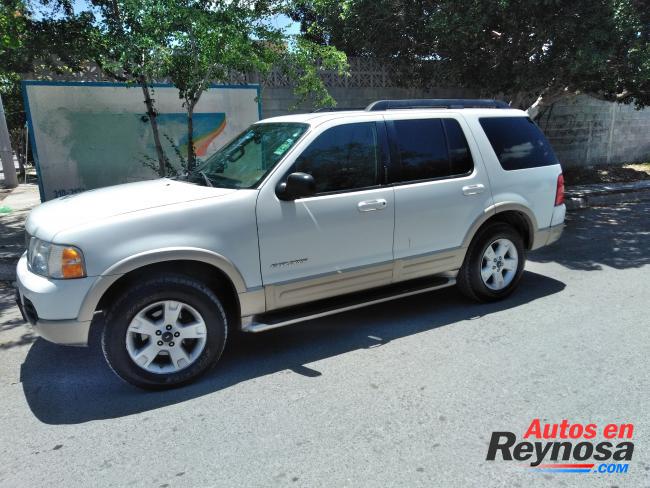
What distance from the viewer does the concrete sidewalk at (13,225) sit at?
6.23 meters

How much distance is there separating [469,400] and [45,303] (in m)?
2.80

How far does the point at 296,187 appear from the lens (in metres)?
3.59

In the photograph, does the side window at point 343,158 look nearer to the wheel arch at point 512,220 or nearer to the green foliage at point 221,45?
the wheel arch at point 512,220

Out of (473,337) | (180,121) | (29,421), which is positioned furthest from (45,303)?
(180,121)

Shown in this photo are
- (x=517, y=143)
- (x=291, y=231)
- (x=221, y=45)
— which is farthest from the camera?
(x=221, y=45)

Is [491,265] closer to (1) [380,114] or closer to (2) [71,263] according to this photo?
(1) [380,114]

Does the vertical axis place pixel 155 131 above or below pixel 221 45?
below

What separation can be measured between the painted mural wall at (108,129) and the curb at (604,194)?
6923 mm

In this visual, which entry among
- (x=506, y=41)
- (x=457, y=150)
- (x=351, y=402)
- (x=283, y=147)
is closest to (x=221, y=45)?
(x=283, y=147)

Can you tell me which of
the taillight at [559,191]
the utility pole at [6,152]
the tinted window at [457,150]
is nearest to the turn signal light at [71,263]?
the tinted window at [457,150]

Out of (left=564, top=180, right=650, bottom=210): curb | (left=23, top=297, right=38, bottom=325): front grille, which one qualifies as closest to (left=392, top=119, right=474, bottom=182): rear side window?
(left=23, top=297, right=38, bottom=325): front grille

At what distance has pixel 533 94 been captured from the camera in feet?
37.0

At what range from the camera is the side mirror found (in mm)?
3580

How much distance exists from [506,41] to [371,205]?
7.76m
